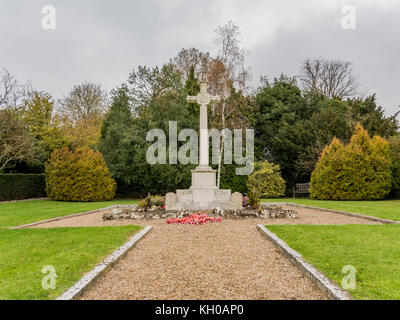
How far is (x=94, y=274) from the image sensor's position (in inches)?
156

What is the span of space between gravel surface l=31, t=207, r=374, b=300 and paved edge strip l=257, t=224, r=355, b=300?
9 cm

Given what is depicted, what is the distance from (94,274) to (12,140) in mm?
19278

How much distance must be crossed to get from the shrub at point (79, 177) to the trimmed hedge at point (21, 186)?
3.29 m

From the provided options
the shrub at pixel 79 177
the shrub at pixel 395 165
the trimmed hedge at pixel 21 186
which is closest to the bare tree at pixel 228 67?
the shrub at pixel 79 177

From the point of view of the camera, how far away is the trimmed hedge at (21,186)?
1871 cm

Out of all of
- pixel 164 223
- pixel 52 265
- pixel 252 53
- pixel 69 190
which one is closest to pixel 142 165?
pixel 69 190

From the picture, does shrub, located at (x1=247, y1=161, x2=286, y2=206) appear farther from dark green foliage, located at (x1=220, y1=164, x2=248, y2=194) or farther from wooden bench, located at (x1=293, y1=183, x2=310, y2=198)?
wooden bench, located at (x1=293, y1=183, x2=310, y2=198)

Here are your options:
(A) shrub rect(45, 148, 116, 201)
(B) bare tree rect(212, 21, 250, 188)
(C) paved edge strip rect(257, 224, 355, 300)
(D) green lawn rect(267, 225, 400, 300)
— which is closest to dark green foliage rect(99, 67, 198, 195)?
(A) shrub rect(45, 148, 116, 201)

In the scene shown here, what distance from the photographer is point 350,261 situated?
4410 millimetres

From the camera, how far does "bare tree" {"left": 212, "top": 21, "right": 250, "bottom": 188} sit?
20.0 m

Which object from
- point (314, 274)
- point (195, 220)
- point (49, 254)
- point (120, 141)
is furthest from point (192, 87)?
point (314, 274)

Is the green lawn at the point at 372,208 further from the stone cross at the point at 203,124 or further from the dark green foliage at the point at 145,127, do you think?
the dark green foliage at the point at 145,127

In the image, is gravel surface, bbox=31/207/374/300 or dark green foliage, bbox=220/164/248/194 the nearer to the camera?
gravel surface, bbox=31/207/374/300
